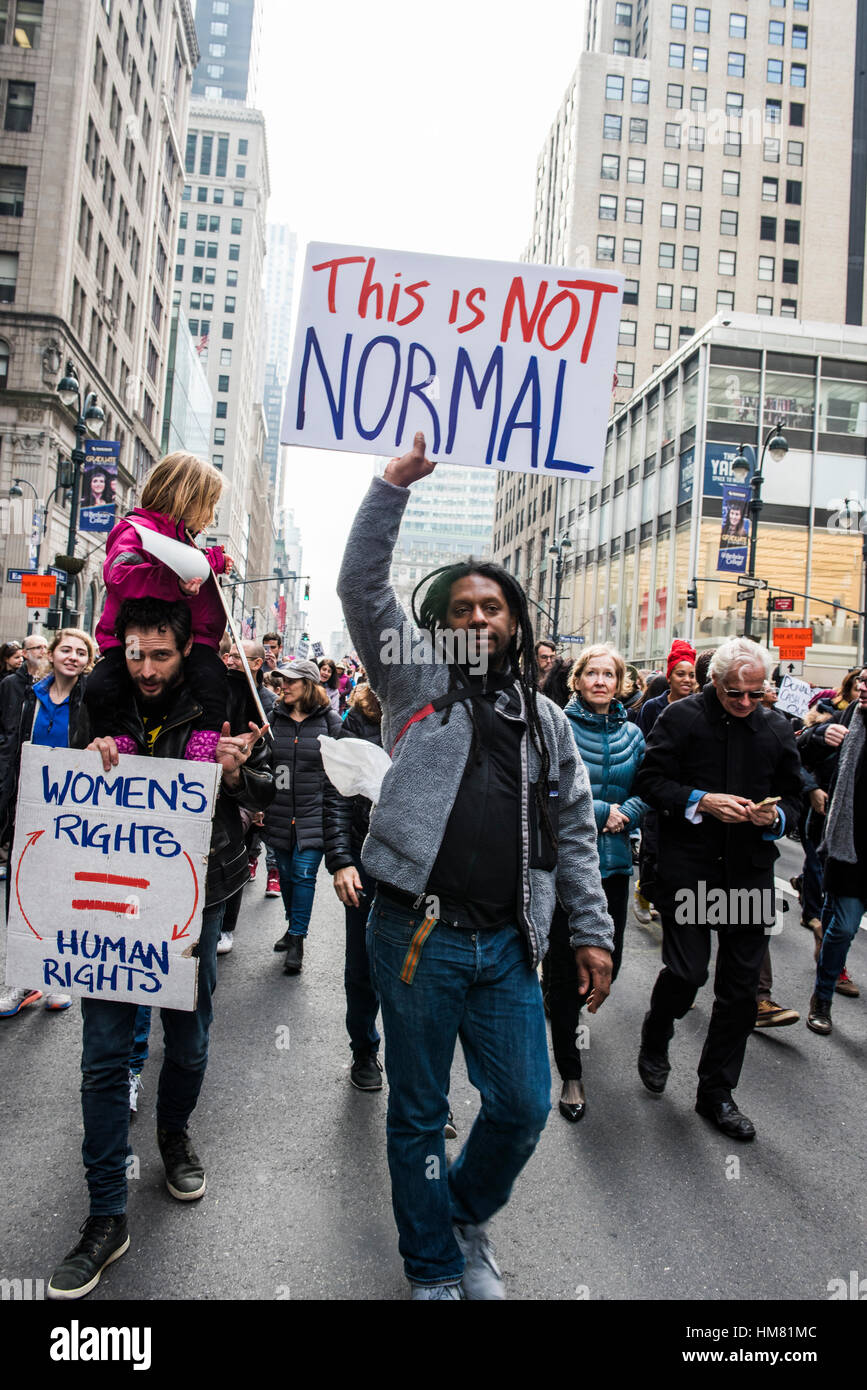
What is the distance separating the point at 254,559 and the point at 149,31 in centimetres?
7933

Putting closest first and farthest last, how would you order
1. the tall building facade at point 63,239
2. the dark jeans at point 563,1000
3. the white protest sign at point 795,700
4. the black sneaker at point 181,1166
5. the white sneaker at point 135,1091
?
the black sneaker at point 181,1166, the white sneaker at point 135,1091, the dark jeans at point 563,1000, the white protest sign at point 795,700, the tall building facade at point 63,239

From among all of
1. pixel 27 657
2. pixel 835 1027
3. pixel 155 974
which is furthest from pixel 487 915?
pixel 27 657

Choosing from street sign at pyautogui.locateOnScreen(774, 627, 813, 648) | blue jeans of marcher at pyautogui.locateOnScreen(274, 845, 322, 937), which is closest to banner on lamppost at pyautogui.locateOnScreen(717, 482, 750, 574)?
street sign at pyautogui.locateOnScreen(774, 627, 813, 648)

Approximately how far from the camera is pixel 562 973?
4289 mm

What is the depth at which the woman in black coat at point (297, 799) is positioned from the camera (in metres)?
6.21

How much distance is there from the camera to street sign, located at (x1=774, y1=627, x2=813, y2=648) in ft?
60.3

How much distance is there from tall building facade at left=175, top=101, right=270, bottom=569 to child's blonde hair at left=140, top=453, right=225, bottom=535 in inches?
3913

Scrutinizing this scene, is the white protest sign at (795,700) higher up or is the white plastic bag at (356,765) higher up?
the white protest sign at (795,700)

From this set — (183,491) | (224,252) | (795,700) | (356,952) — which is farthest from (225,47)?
(356,952)

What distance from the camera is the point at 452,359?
2854 millimetres

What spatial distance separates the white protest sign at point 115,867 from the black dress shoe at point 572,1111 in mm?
2038

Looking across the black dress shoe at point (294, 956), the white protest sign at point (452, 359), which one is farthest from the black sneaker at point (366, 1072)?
the white protest sign at point (452, 359)

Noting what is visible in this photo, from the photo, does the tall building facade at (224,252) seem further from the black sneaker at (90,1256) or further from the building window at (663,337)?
the black sneaker at (90,1256)
